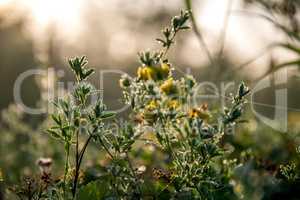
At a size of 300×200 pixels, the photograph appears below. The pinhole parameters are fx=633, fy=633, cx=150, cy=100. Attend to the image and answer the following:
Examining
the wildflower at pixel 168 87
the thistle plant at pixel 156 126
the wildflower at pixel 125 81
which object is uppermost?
the wildflower at pixel 125 81

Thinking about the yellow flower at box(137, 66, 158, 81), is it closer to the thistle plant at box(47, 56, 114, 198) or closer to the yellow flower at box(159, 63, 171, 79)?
the yellow flower at box(159, 63, 171, 79)

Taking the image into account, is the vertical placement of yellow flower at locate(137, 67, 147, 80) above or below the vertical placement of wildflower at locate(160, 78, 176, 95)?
above

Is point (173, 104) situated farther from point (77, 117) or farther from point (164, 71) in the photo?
point (77, 117)

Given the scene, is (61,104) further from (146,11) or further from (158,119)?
(146,11)

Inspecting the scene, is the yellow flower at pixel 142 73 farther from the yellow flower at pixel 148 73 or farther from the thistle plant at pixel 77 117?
the thistle plant at pixel 77 117

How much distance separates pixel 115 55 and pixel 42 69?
74.5ft

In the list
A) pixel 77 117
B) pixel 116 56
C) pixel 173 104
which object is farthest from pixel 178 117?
pixel 116 56

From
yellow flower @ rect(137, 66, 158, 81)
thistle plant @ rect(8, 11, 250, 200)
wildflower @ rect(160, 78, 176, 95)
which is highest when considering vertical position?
yellow flower @ rect(137, 66, 158, 81)

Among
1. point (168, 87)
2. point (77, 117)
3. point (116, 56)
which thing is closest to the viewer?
point (168, 87)

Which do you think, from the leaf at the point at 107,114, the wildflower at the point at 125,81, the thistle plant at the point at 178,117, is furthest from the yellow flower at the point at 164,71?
the leaf at the point at 107,114

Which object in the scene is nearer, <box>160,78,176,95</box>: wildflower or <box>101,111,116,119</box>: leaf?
<box>160,78,176,95</box>: wildflower

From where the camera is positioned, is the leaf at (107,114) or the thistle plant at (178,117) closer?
the thistle plant at (178,117)

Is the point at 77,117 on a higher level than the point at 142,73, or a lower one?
lower

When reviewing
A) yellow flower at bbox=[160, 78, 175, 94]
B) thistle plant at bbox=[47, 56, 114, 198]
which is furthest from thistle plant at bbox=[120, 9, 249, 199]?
thistle plant at bbox=[47, 56, 114, 198]
